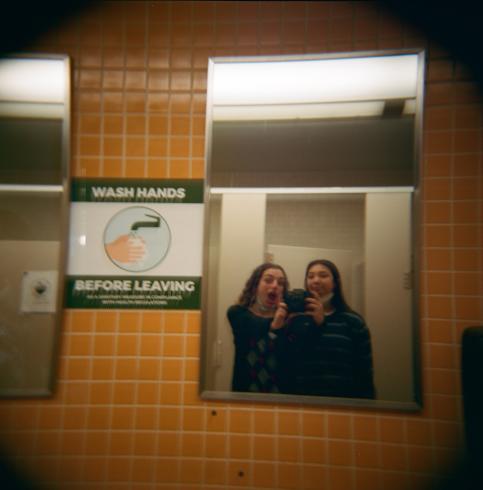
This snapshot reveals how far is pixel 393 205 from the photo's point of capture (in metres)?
1.99

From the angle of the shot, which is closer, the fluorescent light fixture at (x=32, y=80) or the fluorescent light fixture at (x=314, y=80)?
the fluorescent light fixture at (x=314, y=80)

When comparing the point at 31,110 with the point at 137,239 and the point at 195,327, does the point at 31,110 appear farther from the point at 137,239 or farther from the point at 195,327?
the point at 195,327

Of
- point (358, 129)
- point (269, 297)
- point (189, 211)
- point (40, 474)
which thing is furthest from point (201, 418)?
point (358, 129)

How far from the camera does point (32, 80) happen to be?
7.05 ft

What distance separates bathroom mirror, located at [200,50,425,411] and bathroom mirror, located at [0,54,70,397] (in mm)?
978

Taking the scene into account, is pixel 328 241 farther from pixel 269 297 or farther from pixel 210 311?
pixel 210 311

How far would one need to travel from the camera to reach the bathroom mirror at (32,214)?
2027mm

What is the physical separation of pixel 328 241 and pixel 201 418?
53.6 inches

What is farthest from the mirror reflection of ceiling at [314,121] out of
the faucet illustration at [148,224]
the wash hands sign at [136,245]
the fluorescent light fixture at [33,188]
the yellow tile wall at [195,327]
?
the fluorescent light fixture at [33,188]

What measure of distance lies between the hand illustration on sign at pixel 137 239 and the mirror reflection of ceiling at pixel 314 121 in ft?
1.65

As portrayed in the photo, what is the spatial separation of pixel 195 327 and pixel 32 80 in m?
→ 1.98

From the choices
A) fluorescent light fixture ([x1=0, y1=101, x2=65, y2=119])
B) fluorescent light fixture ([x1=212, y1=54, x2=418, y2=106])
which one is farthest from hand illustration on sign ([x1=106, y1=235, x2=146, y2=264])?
fluorescent light fixture ([x1=212, y1=54, x2=418, y2=106])

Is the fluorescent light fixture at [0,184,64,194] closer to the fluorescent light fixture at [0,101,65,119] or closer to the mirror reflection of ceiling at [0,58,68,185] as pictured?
the mirror reflection of ceiling at [0,58,68,185]

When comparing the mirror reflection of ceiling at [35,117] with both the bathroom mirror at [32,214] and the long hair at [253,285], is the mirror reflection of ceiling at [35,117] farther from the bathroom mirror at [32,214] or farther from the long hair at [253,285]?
the long hair at [253,285]
